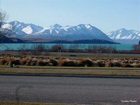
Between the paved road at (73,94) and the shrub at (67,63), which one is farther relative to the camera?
the shrub at (67,63)

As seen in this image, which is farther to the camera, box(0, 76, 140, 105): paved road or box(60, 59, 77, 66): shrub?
box(60, 59, 77, 66): shrub

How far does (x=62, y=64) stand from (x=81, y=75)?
1462cm

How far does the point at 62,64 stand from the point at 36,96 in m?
26.2

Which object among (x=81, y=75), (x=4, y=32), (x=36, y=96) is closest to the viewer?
(x=36, y=96)

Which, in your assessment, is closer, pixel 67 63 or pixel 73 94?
pixel 73 94

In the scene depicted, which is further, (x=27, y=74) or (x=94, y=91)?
(x=27, y=74)

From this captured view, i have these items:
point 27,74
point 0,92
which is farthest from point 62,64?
point 0,92

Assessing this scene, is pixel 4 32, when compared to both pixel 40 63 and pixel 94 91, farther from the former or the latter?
pixel 94 91

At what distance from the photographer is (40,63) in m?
43.2

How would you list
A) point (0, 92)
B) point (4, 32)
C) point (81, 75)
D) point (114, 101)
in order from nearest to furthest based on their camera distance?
point (114, 101) → point (0, 92) → point (81, 75) → point (4, 32)

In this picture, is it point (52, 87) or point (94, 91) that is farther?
point (52, 87)

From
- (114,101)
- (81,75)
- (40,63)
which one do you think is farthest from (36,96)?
(40,63)

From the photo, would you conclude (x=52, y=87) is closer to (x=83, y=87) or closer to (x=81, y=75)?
(x=83, y=87)

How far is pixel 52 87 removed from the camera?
2067cm
